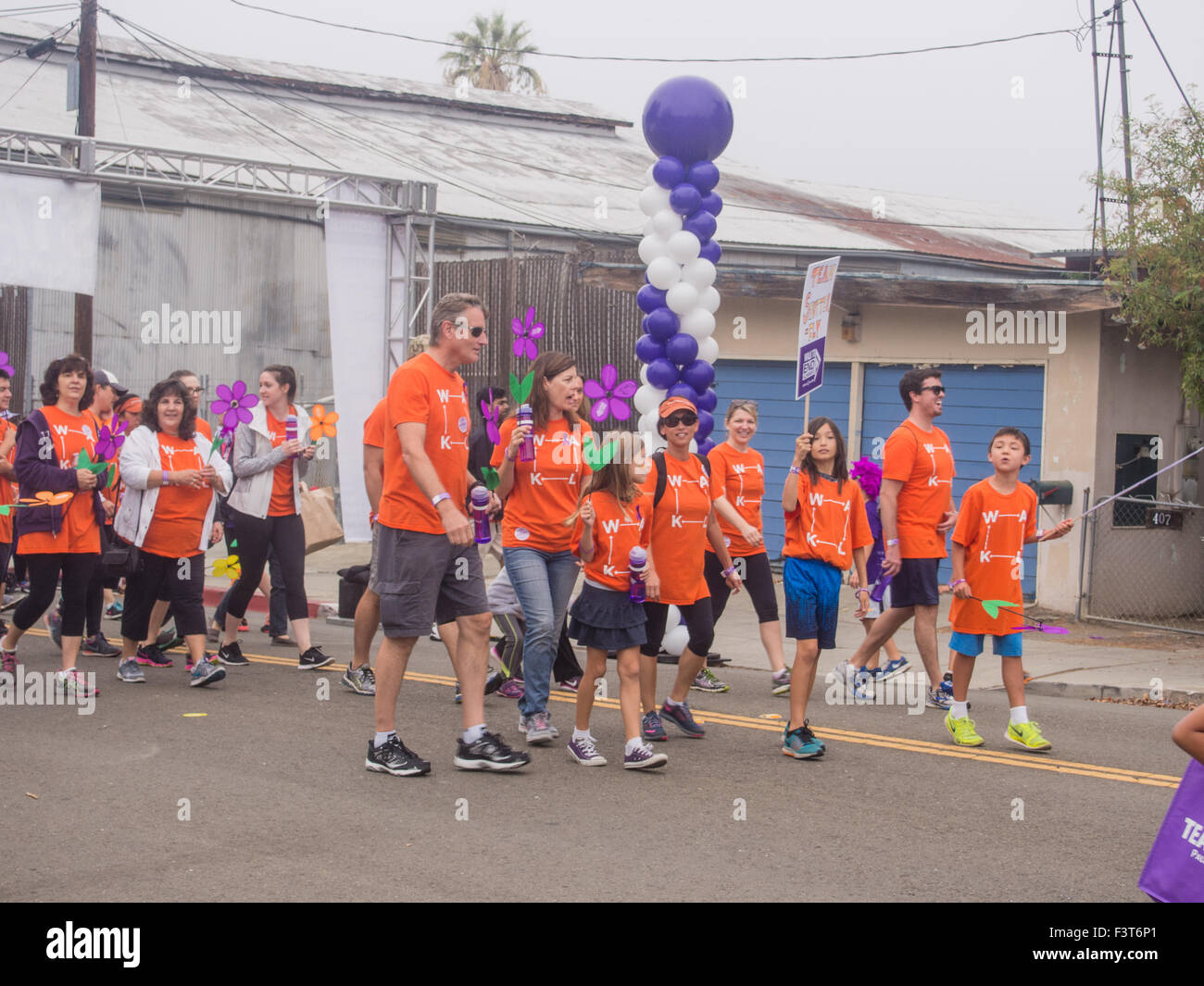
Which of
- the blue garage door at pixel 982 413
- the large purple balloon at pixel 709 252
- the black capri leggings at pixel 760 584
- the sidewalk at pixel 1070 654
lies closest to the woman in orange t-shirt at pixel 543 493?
the black capri leggings at pixel 760 584

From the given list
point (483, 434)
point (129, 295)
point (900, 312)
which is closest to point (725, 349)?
point (900, 312)

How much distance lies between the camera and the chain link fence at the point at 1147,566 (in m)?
13.6

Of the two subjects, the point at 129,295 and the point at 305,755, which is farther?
the point at 129,295

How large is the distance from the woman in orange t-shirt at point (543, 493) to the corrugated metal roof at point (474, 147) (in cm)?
1680

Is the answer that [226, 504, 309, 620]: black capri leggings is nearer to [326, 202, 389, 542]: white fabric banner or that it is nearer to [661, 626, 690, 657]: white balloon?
[661, 626, 690, 657]: white balloon

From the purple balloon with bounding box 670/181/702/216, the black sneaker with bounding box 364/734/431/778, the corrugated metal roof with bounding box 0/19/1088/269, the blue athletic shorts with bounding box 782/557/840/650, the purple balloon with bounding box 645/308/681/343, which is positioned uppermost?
the corrugated metal roof with bounding box 0/19/1088/269

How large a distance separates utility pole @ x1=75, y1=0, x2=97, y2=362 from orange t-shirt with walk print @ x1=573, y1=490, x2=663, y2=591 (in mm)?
13262

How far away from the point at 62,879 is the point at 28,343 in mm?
18762

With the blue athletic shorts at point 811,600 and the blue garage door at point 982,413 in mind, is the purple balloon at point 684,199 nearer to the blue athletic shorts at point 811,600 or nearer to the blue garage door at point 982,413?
the blue garage door at point 982,413

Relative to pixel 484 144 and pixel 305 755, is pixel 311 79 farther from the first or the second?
pixel 305 755

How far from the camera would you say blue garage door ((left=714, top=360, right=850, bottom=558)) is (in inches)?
628

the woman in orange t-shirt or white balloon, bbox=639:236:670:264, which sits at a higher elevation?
white balloon, bbox=639:236:670:264

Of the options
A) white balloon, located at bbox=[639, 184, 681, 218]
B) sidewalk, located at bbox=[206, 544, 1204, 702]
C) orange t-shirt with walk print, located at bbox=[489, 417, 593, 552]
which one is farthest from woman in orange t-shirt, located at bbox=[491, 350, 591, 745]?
white balloon, located at bbox=[639, 184, 681, 218]

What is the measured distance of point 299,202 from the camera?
15.2 meters
